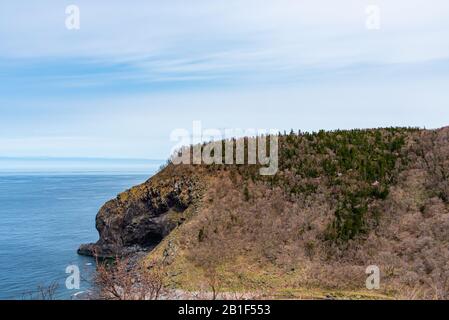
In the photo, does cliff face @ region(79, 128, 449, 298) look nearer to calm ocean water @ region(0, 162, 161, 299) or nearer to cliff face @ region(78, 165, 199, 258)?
cliff face @ region(78, 165, 199, 258)

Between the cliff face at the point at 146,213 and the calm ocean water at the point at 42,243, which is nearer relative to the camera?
the cliff face at the point at 146,213

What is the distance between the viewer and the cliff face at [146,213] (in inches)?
1697

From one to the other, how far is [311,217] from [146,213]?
1985cm

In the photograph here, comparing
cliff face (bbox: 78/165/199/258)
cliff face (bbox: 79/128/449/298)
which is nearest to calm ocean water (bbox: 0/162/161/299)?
cliff face (bbox: 78/165/199/258)

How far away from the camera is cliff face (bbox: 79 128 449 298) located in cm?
2938

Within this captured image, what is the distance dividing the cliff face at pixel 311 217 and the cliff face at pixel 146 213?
15cm

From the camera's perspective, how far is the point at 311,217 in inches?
1399

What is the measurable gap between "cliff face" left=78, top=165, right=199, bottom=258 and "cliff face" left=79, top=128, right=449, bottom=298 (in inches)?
5.8

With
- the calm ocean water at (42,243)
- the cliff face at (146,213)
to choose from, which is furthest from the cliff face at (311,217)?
the calm ocean water at (42,243)

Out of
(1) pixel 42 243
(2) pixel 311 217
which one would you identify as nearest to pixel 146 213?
(2) pixel 311 217

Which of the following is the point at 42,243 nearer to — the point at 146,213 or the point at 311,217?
the point at 146,213

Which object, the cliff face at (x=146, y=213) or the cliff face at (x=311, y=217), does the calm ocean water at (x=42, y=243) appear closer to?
the cliff face at (x=146, y=213)
